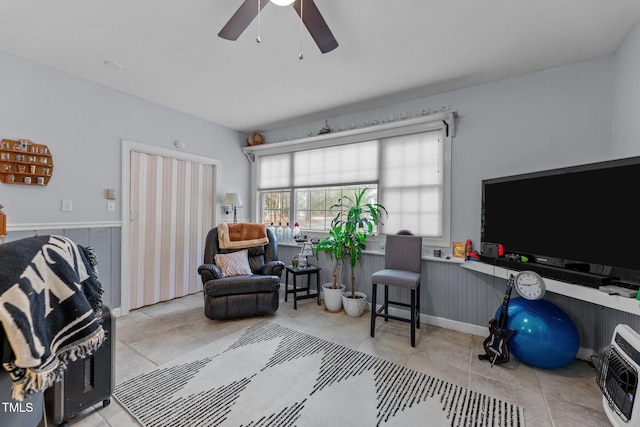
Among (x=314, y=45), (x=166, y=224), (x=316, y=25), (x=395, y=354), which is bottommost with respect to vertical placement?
(x=395, y=354)

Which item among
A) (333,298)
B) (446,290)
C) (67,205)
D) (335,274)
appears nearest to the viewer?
(67,205)

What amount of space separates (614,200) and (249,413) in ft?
8.91

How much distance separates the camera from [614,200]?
5.82 ft

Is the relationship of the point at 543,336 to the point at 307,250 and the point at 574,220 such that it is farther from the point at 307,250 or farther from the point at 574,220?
the point at 307,250

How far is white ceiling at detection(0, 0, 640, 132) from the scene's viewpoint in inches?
73.7

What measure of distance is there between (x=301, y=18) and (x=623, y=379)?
270cm

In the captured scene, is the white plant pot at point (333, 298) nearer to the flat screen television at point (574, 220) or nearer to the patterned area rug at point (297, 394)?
the patterned area rug at point (297, 394)

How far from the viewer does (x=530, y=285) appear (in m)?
2.13

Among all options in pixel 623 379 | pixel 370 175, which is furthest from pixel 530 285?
pixel 370 175

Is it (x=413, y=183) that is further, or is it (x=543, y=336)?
(x=413, y=183)

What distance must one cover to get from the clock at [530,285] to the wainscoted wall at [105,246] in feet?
13.5

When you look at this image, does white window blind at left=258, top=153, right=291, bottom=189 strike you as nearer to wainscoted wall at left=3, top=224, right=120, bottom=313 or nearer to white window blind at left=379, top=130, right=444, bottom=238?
white window blind at left=379, top=130, right=444, bottom=238

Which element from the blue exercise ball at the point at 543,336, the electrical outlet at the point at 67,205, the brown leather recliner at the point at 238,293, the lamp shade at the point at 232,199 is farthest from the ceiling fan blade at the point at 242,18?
the blue exercise ball at the point at 543,336

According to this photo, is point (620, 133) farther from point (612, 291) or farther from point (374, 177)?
point (374, 177)
